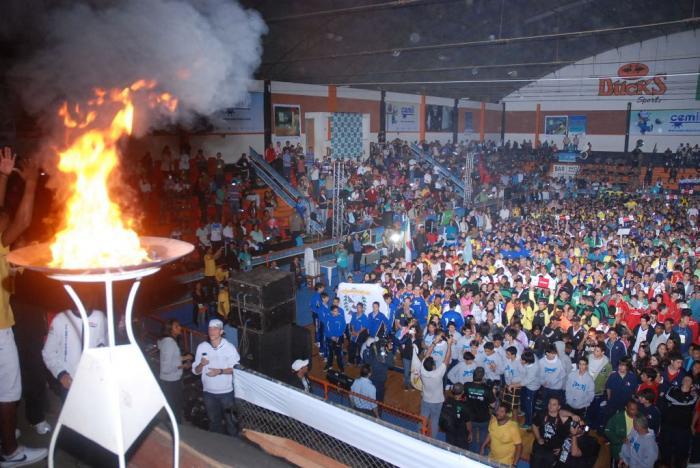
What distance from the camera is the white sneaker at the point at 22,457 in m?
3.43

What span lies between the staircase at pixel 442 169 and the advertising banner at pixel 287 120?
9013 millimetres

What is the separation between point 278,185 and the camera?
722 inches

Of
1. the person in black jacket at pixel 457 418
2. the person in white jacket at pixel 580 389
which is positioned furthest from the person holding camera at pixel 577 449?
the person in white jacket at pixel 580 389

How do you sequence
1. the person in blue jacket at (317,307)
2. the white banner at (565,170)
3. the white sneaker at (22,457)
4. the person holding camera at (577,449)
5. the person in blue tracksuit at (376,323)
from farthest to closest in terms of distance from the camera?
the white banner at (565,170)
the person in blue jacket at (317,307)
the person in blue tracksuit at (376,323)
the person holding camera at (577,449)
the white sneaker at (22,457)

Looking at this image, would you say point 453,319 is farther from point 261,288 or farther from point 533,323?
point 261,288

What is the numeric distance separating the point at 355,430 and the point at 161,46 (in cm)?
444

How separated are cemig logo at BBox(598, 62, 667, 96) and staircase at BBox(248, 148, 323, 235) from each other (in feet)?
76.7

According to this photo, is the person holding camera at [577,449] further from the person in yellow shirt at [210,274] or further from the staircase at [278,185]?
the staircase at [278,185]

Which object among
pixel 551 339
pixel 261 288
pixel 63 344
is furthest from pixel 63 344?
pixel 551 339

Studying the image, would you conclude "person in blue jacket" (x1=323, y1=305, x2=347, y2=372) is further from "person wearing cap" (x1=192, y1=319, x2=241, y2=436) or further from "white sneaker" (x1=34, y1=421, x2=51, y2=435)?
"white sneaker" (x1=34, y1=421, x2=51, y2=435)

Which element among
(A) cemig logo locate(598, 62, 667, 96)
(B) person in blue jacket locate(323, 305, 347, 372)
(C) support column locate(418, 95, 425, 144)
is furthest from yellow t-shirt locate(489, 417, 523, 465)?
(A) cemig logo locate(598, 62, 667, 96)

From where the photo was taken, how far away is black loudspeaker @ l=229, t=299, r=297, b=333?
570cm

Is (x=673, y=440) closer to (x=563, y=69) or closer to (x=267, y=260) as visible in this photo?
(x=267, y=260)

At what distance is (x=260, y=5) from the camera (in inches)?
469
